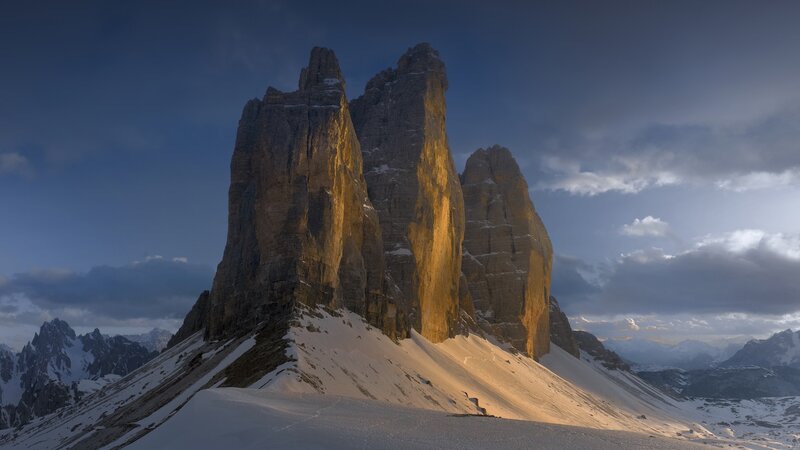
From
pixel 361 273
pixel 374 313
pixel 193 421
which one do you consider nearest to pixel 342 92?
pixel 361 273

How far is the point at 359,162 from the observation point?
311ft

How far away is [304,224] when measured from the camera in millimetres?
73125

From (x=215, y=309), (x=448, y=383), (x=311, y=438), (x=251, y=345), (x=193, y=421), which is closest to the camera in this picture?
(x=311, y=438)

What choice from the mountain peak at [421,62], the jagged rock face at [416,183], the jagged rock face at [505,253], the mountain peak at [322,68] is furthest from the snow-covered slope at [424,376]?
the mountain peak at [421,62]

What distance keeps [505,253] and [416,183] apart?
213ft

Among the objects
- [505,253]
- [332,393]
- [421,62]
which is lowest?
[332,393]

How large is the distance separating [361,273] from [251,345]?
79.3ft

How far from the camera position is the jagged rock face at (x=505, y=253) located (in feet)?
525

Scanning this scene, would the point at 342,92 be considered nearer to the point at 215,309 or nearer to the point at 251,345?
the point at 215,309

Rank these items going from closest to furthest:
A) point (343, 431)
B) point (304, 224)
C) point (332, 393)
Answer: point (343, 431) < point (332, 393) < point (304, 224)

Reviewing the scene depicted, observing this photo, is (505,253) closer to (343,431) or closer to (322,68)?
(322,68)

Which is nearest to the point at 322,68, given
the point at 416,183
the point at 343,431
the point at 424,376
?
the point at 416,183

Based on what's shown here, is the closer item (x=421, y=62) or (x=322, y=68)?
(x=322, y=68)

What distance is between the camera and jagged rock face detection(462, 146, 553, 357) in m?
160
